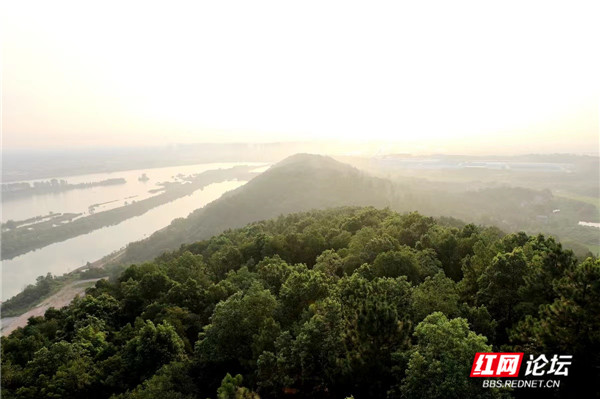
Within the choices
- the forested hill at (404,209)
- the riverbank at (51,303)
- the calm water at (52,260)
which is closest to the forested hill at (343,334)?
the riverbank at (51,303)

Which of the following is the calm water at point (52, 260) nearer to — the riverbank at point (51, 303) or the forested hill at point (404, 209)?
the forested hill at point (404, 209)

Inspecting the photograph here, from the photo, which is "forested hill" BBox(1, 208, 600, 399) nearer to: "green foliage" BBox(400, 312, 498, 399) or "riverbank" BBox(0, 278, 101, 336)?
"green foliage" BBox(400, 312, 498, 399)

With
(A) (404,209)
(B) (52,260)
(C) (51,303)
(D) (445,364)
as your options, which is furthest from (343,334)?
(B) (52,260)

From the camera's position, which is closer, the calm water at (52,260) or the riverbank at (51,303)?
the riverbank at (51,303)

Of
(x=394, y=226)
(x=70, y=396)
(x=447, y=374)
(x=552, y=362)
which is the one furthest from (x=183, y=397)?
(x=394, y=226)

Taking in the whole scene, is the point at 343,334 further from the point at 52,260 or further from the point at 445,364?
the point at 52,260

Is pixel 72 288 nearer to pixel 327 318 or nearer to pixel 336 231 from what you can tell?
pixel 336 231

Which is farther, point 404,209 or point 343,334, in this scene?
point 404,209

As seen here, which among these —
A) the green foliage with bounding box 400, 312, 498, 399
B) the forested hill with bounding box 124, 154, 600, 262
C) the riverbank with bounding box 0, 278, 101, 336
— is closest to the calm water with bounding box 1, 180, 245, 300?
the forested hill with bounding box 124, 154, 600, 262

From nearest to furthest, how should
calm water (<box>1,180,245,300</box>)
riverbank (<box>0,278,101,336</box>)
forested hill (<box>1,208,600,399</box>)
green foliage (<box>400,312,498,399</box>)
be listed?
green foliage (<box>400,312,498,399</box>), forested hill (<box>1,208,600,399</box>), riverbank (<box>0,278,101,336</box>), calm water (<box>1,180,245,300</box>)
